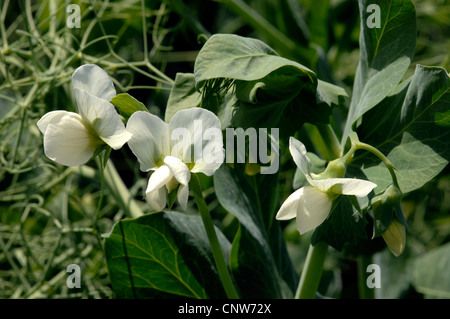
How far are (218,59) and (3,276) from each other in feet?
1.96

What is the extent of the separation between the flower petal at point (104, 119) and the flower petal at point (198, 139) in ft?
0.14

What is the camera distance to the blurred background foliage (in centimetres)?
80

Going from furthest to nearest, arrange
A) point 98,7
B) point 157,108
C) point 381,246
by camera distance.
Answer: point 157,108
point 98,7
point 381,246

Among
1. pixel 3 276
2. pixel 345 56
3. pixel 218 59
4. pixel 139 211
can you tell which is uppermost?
pixel 218 59

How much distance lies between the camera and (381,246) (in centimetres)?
83

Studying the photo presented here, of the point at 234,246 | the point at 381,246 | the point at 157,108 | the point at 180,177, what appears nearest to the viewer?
the point at 180,177

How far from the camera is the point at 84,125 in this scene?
48 centimetres

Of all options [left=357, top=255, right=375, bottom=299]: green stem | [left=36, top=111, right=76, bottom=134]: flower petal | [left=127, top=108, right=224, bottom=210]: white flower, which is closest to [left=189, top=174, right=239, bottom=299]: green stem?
[left=127, top=108, right=224, bottom=210]: white flower

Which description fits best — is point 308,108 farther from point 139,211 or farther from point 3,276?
point 3,276

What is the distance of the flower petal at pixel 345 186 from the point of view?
455 mm

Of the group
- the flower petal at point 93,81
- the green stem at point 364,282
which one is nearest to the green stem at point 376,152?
the flower petal at point 93,81

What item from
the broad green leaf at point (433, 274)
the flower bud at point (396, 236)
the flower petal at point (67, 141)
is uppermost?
the flower petal at point (67, 141)

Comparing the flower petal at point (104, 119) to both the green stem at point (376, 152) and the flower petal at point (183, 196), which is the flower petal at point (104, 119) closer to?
the flower petal at point (183, 196)
